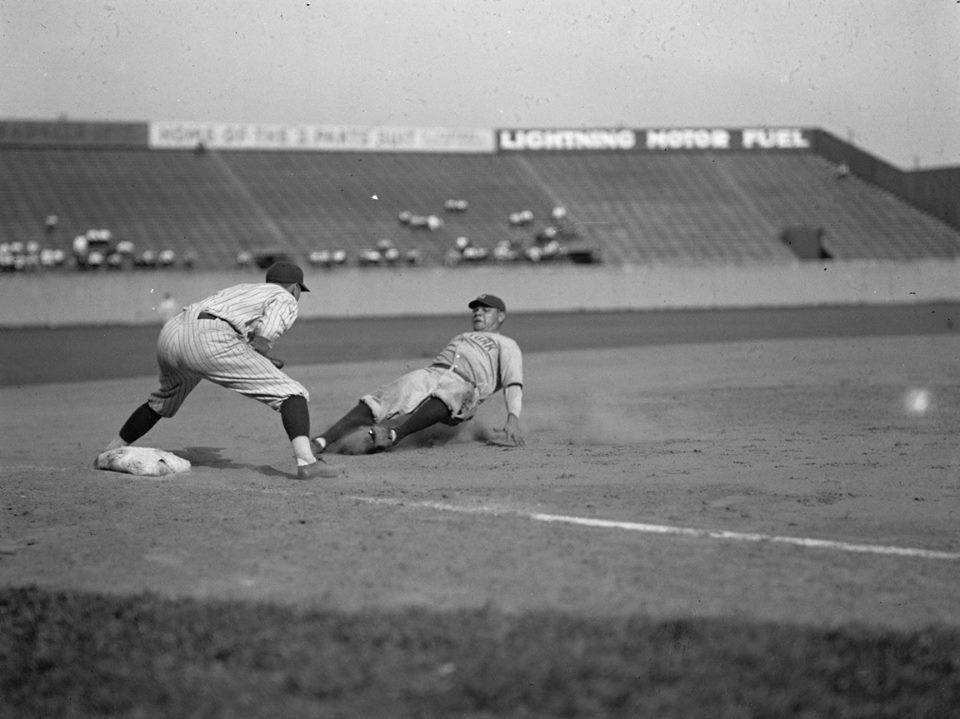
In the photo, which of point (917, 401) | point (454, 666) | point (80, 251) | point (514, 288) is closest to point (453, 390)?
point (917, 401)

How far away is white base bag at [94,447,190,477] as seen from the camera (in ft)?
27.1

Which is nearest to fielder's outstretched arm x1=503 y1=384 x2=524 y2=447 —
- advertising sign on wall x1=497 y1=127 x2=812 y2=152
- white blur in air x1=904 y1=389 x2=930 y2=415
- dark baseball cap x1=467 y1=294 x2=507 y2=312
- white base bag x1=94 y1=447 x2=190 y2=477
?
dark baseball cap x1=467 y1=294 x2=507 y2=312

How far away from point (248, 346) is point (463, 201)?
40.0 meters

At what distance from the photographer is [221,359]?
787 centimetres

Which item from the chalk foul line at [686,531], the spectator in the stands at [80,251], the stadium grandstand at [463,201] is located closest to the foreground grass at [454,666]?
the chalk foul line at [686,531]

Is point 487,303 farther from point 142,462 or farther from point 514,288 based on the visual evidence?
point 514,288

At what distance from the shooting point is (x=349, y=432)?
30.2 ft

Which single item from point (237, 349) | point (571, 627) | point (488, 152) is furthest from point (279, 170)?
point (571, 627)

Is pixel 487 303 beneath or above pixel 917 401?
above

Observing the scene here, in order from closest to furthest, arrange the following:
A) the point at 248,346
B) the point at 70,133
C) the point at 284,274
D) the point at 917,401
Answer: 1. the point at 248,346
2. the point at 284,274
3. the point at 917,401
4. the point at 70,133

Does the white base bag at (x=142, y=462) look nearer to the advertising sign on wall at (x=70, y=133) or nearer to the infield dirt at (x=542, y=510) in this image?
the infield dirt at (x=542, y=510)

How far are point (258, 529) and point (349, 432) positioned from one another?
2981 mm

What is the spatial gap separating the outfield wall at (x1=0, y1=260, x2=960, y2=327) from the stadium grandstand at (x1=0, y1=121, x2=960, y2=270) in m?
2.04

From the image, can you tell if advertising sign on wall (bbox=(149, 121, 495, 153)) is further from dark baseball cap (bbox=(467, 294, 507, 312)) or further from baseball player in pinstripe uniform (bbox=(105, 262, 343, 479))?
baseball player in pinstripe uniform (bbox=(105, 262, 343, 479))
